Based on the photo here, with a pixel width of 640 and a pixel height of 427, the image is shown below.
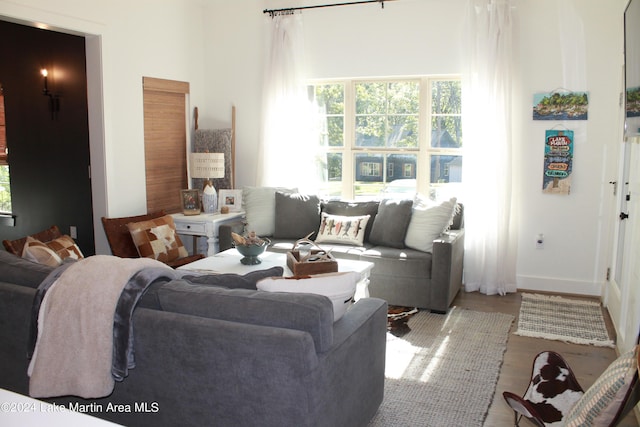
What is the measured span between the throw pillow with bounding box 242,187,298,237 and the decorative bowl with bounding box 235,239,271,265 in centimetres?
118

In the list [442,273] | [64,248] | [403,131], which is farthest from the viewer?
[403,131]

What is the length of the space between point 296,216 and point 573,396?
300 centimetres

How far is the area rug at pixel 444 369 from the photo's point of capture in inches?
116

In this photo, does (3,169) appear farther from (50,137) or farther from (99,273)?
(99,273)

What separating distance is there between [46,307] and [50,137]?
3366 mm

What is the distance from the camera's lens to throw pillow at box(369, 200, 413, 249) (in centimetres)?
484

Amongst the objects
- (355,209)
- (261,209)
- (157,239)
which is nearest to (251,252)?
(157,239)

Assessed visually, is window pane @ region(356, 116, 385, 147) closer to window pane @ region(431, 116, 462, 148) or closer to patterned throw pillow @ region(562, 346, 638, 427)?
window pane @ region(431, 116, 462, 148)

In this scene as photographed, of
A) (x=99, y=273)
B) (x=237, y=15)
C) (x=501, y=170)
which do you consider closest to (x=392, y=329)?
(x=501, y=170)

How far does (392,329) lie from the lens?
418 cm

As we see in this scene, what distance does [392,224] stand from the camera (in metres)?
4.87

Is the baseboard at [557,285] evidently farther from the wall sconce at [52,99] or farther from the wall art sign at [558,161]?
the wall sconce at [52,99]

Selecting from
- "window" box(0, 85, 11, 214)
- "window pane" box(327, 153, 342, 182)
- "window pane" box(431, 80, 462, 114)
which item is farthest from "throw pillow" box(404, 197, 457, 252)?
"window" box(0, 85, 11, 214)

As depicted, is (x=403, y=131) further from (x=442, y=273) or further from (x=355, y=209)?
(x=442, y=273)
